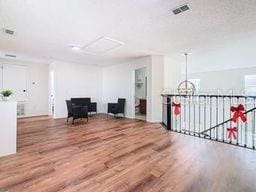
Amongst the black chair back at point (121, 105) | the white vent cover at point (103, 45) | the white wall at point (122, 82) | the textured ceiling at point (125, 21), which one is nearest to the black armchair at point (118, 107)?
the black chair back at point (121, 105)

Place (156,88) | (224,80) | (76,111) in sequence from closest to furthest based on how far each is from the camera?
1. (76,111)
2. (156,88)
3. (224,80)

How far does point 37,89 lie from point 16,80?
3.14 feet

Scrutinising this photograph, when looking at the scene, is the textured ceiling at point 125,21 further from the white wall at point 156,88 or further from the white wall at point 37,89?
the white wall at point 37,89

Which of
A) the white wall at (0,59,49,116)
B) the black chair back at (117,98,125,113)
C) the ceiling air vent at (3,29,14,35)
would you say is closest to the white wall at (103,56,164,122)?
the black chair back at (117,98,125,113)

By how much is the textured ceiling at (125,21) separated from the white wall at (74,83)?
2587mm

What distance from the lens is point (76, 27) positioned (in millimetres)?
3342

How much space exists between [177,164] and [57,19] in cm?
349

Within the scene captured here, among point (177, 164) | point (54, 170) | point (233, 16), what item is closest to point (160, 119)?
point (177, 164)

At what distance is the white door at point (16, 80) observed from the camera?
258 inches

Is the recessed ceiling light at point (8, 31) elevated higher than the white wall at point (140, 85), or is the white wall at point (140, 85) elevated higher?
the recessed ceiling light at point (8, 31)

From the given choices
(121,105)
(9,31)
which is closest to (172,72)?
(121,105)

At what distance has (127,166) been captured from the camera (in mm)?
2391

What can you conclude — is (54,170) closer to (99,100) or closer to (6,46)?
(6,46)

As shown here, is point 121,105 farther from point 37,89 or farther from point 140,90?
point 37,89
